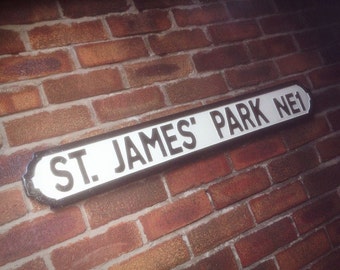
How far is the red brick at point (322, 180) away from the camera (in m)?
1.13

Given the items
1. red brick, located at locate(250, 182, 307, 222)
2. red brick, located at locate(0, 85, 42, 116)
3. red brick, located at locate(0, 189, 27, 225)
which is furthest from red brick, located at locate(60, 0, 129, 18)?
red brick, located at locate(250, 182, 307, 222)

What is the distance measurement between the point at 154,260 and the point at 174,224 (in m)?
0.11

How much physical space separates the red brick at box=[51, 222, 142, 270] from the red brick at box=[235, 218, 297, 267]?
1.11 feet

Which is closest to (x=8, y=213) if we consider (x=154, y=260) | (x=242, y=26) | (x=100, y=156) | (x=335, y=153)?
(x=100, y=156)

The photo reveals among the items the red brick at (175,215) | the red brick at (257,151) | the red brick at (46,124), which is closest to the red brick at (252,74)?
the red brick at (257,151)

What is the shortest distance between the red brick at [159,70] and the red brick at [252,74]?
17 cm

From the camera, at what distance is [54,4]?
96 cm

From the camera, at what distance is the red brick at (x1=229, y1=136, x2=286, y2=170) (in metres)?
1.05

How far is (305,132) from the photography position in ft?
3.89

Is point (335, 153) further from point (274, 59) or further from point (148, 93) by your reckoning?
point (148, 93)

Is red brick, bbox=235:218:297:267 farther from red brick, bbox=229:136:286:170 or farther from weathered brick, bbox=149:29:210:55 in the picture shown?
weathered brick, bbox=149:29:210:55

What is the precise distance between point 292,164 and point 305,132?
15 cm

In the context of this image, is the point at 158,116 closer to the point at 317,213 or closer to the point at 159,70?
the point at 159,70

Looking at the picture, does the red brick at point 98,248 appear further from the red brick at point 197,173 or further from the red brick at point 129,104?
the red brick at point 129,104
